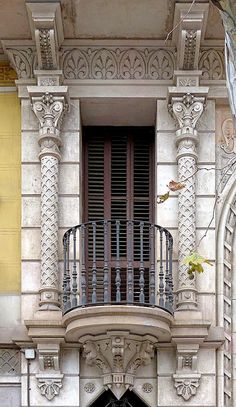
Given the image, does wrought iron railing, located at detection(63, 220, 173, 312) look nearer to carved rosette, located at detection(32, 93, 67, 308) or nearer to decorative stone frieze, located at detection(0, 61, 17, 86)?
carved rosette, located at detection(32, 93, 67, 308)

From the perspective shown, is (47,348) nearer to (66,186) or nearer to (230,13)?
(66,186)

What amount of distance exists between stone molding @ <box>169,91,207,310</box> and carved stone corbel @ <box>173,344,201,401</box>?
58 centimetres

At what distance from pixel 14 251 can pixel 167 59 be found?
3270 millimetres

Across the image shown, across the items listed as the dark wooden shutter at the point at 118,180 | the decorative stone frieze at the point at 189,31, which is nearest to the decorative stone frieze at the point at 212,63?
the decorative stone frieze at the point at 189,31

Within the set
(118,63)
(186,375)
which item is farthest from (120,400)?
(118,63)

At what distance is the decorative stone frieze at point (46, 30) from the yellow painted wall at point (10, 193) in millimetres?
863

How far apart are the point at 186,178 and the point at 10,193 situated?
2347 millimetres

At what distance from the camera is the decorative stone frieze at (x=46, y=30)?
1992 cm

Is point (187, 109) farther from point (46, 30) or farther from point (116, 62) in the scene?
point (46, 30)

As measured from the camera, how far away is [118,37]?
20688mm

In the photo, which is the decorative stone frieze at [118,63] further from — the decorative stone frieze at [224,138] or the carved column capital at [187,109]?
the decorative stone frieze at [224,138]

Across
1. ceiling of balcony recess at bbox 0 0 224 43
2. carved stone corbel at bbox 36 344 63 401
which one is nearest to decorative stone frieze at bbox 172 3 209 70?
ceiling of balcony recess at bbox 0 0 224 43

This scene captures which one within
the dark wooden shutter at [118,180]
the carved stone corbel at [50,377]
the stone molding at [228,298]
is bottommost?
the carved stone corbel at [50,377]

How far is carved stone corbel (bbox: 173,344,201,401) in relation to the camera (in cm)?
1970
